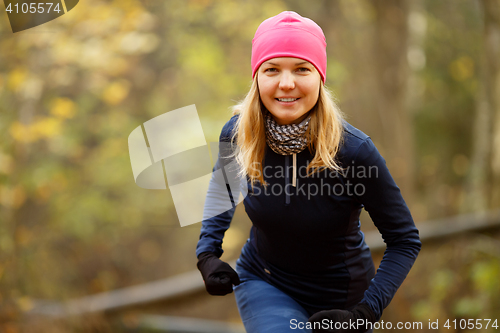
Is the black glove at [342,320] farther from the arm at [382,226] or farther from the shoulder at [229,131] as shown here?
the shoulder at [229,131]

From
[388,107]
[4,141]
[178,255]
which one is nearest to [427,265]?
[388,107]

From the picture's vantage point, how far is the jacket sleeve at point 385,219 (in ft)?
5.74

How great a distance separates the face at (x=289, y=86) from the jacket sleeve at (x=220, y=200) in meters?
0.38

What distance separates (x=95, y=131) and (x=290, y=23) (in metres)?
7.17

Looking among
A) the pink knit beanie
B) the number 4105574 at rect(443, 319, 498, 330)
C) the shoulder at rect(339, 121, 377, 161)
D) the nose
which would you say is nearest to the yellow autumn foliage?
the pink knit beanie

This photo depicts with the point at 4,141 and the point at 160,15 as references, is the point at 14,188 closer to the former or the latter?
the point at 4,141

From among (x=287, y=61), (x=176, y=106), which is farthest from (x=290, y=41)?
(x=176, y=106)

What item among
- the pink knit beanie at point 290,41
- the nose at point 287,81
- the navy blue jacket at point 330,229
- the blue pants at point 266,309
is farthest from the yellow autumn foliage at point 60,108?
the nose at point 287,81

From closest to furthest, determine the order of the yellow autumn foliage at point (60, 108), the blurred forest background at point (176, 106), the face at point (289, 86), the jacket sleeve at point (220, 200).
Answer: the face at point (289, 86) < the jacket sleeve at point (220, 200) < the blurred forest background at point (176, 106) < the yellow autumn foliage at point (60, 108)

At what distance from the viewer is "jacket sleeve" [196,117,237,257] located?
82.8 inches

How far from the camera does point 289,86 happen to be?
176 cm

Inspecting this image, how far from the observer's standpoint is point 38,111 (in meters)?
6.39

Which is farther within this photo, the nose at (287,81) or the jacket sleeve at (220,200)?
the jacket sleeve at (220,200)

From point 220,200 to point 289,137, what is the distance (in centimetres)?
54
